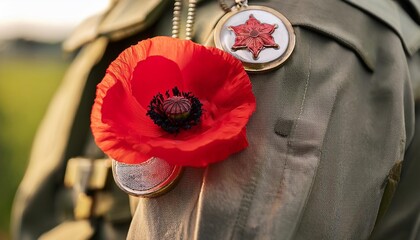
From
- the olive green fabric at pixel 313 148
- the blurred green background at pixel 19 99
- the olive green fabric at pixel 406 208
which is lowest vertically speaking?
the blurred green background at pixel 19 99

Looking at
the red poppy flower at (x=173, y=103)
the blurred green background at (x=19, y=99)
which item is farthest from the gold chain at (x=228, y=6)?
the blurred green background at (x=19, y=99)

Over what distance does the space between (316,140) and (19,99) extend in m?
5.88

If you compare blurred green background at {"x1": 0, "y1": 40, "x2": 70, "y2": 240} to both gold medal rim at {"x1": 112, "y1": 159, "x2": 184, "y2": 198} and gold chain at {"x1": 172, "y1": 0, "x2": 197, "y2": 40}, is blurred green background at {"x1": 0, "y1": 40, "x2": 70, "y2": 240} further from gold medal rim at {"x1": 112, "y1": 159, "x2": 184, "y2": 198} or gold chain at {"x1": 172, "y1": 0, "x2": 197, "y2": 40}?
gold medal rim at {"x1": 112, "y1": 159, "x2": 184, "y2": 198}

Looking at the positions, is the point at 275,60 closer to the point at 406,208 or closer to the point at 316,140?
the point at 316,140

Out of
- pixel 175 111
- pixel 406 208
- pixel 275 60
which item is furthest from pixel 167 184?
pixel 406 208

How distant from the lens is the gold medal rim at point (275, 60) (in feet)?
3.38

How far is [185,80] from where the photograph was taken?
1011mm

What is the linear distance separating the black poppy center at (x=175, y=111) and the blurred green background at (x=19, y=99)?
5.08 meters

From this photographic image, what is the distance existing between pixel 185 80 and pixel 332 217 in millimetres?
259

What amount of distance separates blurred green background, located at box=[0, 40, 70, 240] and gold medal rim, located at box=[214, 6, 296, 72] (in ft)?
16.4

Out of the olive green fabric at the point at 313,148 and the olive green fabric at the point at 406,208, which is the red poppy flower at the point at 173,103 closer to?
the olive green fabric at the point at 313,148

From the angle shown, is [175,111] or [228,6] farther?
[228,6]

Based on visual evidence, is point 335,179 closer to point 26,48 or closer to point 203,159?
point 203,159

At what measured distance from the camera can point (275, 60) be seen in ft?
3.39
